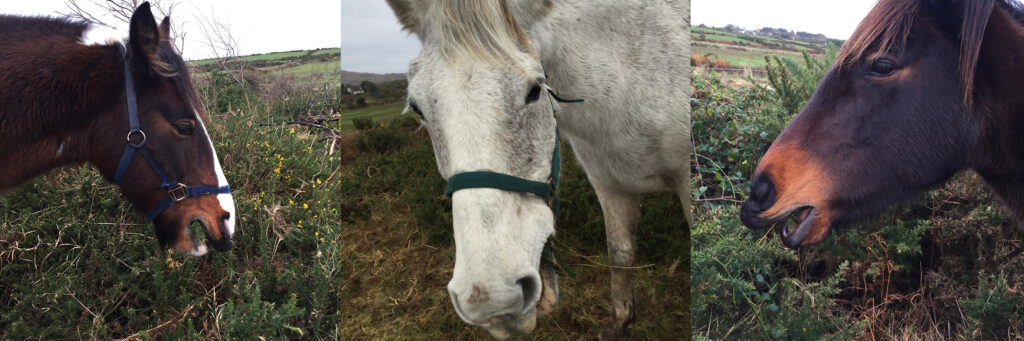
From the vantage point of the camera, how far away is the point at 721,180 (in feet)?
4.76

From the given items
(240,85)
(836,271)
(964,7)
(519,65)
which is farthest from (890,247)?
(240,85)

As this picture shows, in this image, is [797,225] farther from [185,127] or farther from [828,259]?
[185,127]

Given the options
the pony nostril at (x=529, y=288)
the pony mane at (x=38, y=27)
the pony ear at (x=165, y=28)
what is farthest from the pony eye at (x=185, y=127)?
the pony nostril at (x=529, y=288)

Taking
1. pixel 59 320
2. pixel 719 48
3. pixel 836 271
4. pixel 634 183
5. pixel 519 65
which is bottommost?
pixel 59 320

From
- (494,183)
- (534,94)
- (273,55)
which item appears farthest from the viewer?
(273,55)

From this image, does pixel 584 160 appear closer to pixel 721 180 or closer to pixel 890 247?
pixel 721 180

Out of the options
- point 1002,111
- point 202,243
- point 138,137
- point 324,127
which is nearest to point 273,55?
point 324,127

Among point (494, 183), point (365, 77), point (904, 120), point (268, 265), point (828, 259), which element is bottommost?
point (268, 265)

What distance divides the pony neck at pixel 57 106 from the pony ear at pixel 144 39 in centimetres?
9

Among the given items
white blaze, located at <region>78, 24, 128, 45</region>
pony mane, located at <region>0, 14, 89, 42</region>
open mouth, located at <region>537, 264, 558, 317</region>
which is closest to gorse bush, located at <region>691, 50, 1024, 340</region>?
open mouth, located at <region>537, 264, 558, 317</region>

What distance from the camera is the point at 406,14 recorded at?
3.93ft

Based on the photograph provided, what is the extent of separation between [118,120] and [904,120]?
2326 millimetres

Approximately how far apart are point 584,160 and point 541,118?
849mm

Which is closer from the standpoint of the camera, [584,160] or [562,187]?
[584,160]
